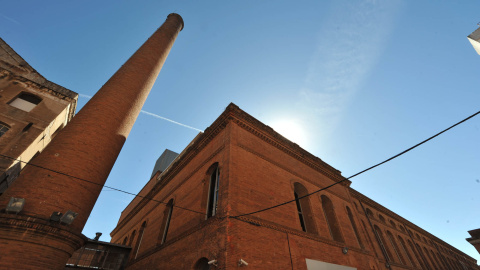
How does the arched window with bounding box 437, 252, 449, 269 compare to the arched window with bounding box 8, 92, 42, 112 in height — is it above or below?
below

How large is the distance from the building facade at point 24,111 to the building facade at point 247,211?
769 cm

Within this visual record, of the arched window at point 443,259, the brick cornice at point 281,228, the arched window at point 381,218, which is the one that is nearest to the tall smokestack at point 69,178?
the brick cornice at point 281,228

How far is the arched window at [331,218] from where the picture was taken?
34.8 ft

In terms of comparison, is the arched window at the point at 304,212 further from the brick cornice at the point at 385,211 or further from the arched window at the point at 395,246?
the arched window at the point at 395,246

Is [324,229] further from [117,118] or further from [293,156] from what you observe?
[117,118]

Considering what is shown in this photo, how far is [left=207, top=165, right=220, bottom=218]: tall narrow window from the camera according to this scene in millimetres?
8471

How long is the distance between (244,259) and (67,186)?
6.28 metres

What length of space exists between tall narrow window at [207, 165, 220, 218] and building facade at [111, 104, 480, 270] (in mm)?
39

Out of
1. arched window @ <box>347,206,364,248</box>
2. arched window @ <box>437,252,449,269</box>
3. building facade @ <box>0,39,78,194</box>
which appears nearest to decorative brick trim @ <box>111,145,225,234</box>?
building facade @ <box>0,39,78,194</box>

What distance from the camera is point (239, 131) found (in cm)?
947

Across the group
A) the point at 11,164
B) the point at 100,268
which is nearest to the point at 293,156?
the point at 100,268

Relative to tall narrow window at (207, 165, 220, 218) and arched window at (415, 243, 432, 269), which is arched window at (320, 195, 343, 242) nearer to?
tall narrow window at (207, 165, 220, 218)

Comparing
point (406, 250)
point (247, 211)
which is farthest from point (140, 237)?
point (406, 250)

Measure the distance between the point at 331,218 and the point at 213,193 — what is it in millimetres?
6679
